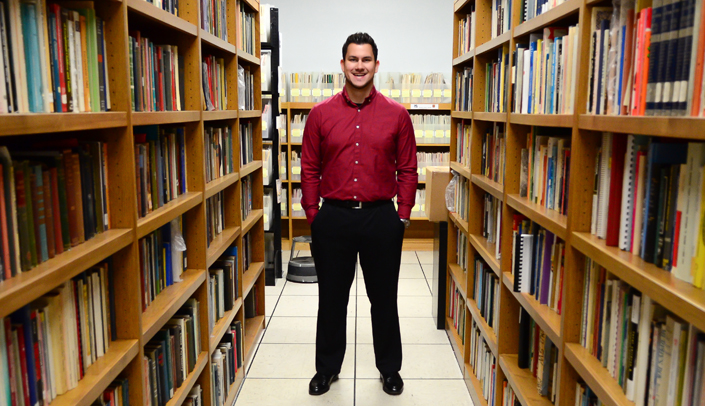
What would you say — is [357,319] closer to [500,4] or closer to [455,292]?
[455,292]

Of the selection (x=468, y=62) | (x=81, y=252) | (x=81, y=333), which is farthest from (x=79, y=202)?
(x=468, y=62)

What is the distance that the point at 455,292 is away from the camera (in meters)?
3.41

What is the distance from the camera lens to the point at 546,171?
6.32 ft

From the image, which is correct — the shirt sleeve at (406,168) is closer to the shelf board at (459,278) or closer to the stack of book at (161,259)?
the shelf board at (459,278)

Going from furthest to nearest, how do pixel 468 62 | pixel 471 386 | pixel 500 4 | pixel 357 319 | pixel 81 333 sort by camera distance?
pixel 357 319 → pixel 468 62 → pixel 471 386 → pixel 500 4 → pixel 81 333

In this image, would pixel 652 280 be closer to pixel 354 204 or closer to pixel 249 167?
pixel 354 204

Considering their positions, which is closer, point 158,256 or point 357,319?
point 158,256

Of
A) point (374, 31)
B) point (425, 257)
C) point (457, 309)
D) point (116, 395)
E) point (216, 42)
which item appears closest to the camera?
point (116, 395)

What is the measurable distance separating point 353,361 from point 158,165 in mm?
1705

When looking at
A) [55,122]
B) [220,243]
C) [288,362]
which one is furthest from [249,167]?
[55,122]

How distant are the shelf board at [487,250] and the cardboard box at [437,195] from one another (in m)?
0.65

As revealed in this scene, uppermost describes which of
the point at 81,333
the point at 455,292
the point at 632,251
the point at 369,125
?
the point at 369,125

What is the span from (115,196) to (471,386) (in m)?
1.97

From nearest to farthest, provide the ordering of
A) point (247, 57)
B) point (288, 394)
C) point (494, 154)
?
point (494, 154) < point (288, 394) < point (247, 57)
